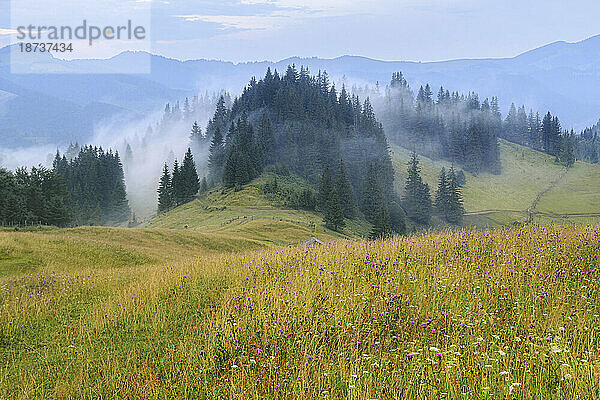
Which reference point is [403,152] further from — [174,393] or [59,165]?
[174,393]

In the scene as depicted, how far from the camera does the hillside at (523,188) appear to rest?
123750mm

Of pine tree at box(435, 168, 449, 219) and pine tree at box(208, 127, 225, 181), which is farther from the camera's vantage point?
pine tree at box(208, 127, 225, 181)

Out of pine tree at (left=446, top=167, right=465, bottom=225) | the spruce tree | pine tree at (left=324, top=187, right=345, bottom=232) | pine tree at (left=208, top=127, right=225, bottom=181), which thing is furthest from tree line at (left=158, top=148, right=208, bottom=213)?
pine tree at (left=446, top=167, right=465, bottom=225)

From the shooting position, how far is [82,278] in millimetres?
14445

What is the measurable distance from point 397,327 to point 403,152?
191 meters

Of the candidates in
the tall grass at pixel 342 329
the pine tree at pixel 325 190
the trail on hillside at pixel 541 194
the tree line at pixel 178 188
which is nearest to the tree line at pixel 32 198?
the tree line at pixel 178 188

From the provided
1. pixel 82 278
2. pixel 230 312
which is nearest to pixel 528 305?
pixel 230 312

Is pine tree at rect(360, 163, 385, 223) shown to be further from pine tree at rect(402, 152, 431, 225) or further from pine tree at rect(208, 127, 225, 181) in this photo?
pine tree at rect(208, 127, 225, 181)

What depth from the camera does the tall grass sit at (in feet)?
18.8

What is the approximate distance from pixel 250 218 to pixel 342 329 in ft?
265

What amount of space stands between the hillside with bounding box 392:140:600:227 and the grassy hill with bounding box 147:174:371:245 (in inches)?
1527

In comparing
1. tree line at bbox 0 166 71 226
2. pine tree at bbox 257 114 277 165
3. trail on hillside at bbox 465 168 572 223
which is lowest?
trail on hillside at bbox 465 168 572 223

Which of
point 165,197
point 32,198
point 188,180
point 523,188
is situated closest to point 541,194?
point 523,188

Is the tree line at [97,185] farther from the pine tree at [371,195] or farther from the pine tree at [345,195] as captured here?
the pine tree at [371,195]
